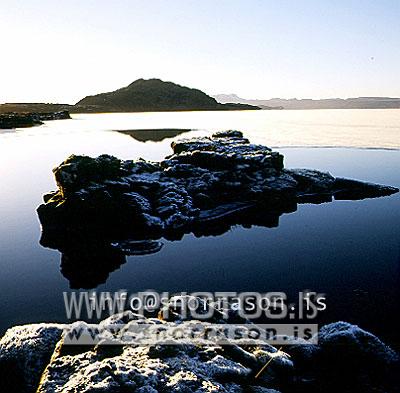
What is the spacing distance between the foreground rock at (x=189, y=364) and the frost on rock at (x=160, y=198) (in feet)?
46.9

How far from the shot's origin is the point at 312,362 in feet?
62.4

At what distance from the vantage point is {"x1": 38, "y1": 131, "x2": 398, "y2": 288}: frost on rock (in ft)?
133

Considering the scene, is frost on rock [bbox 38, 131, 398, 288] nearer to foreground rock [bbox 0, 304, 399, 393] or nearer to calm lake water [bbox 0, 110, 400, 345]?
calm lake water [bbox 0, 110, 400, 345]

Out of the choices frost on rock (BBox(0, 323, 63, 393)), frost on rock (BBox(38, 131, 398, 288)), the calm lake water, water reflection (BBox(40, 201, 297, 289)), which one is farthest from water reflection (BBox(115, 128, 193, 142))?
frost on rock (BBox(0, 323, 63, 393))

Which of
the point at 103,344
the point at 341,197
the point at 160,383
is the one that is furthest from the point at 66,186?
the point at 341,197

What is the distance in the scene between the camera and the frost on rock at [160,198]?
40562 millimetres

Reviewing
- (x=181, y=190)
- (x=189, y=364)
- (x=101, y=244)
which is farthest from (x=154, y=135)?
(x=189, y=364)

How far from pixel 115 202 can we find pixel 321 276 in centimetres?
2471

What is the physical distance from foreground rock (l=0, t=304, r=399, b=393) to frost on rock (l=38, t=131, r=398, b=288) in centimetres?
1428

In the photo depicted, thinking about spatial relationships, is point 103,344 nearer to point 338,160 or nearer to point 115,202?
point 115,202

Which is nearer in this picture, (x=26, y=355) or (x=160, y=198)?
(x=26, y=355)

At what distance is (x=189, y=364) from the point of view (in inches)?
581

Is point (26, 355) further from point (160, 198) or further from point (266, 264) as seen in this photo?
point (160, 198)

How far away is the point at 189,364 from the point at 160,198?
115ft
